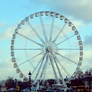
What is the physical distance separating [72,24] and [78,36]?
2789 mm

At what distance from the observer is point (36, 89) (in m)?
62.4

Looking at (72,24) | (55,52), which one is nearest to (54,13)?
(72,24)

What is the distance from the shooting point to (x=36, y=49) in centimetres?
5794

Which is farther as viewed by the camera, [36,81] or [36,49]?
[36,81]

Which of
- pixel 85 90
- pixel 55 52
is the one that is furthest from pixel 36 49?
pixel 85 90

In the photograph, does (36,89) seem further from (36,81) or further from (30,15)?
(30,15)

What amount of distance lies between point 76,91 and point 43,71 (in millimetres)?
7659

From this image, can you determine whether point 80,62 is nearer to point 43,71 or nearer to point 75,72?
point 75,72

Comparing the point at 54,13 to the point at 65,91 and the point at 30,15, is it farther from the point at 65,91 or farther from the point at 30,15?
the point at 65,91

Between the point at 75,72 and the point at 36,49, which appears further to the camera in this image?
the point at 75,72

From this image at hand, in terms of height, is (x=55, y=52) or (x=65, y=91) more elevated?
(x=55, y=52)

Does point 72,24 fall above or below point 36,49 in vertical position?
above

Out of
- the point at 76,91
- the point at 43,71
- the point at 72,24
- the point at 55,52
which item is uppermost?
the point at 72,24

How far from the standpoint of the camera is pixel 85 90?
5931 cm
